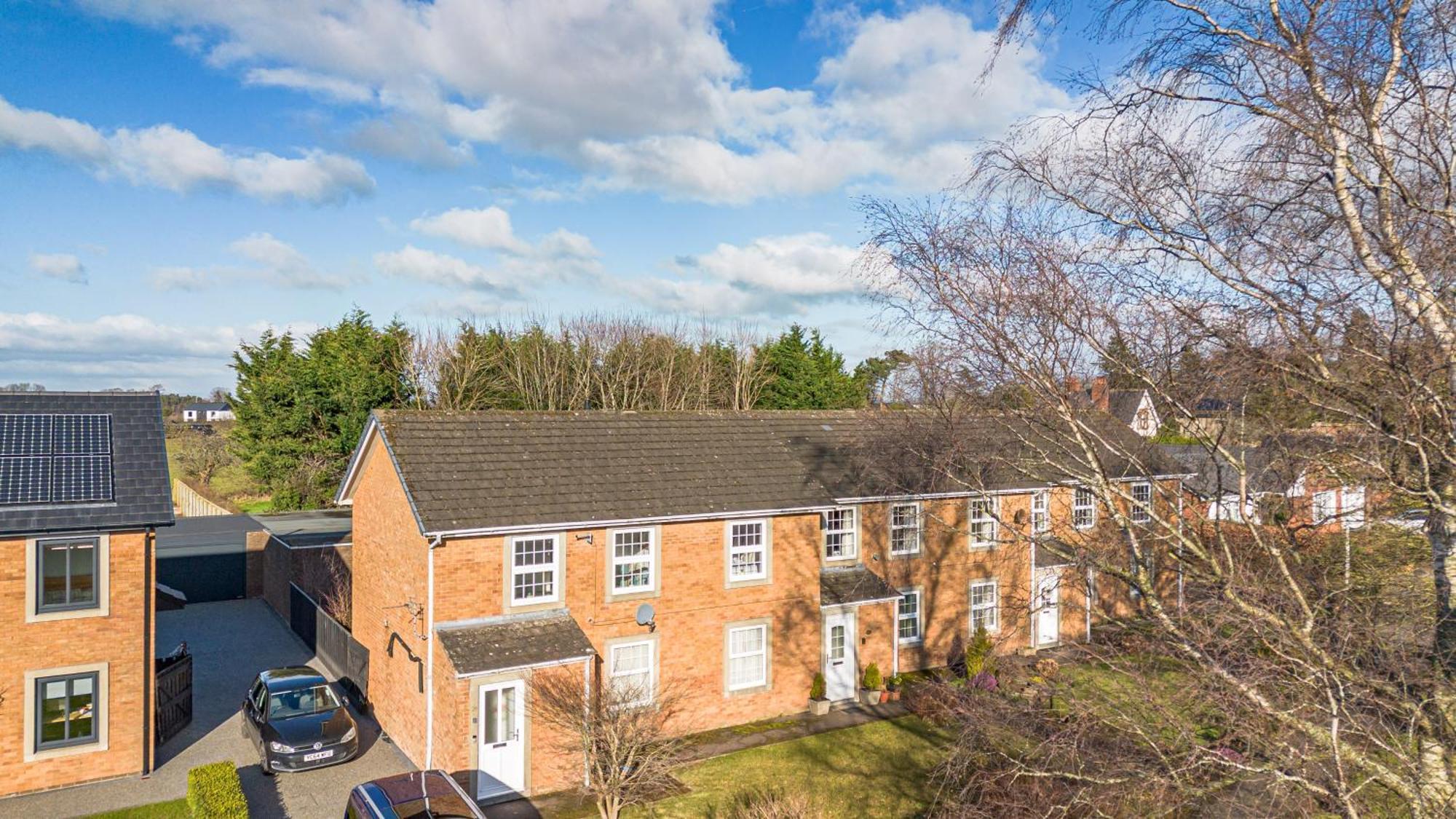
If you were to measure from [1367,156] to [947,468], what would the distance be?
213 inches

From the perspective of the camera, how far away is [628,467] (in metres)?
20.0

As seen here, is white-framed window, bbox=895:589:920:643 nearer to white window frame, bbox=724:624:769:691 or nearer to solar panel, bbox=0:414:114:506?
white window frame, bbox=724:624:769:691

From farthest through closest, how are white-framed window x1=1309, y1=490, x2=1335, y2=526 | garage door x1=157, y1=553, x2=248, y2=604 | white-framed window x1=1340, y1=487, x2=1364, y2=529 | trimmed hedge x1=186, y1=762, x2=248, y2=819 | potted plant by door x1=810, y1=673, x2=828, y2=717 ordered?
garage door x1=157, y1=553, x2=248, y2=604 → potted plant by door x1=810, y1=673, x2=828, y2=717 → trimmed hedge x1=186, y1=762, x2=248, y2=819 → white-framed window x1=1309, y1=490, x2=1335, y2=526 → white-framed window x1=1340, y1=487, x2=1364, y2=529

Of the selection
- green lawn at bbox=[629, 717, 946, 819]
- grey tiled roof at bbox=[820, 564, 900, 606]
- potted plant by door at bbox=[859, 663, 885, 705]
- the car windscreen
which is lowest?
green lawn at bbox=[629, 717, 946, 819]

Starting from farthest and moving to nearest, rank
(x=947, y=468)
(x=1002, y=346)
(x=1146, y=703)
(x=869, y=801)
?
(x=869, y=801) → (x=947, y=468) → (x=1002, y=346) → (x=1146, y=703)

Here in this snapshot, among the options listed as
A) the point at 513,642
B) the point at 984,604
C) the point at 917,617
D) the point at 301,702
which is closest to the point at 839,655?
the point at 917,617

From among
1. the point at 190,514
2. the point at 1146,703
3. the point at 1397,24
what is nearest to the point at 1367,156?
the point at 1397,24

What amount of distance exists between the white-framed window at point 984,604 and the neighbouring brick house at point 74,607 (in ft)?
67.3

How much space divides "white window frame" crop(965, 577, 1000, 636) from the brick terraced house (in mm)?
176

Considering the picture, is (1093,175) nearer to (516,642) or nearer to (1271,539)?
(1271,539)

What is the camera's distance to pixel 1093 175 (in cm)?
→ 823

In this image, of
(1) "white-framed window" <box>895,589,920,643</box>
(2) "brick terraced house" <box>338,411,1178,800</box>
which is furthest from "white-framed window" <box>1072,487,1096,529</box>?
(1) "white-framed window" <box>895,589,920,643</box>

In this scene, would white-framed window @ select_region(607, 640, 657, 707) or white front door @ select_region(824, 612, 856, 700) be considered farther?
white front door @ select_region(824, 612, 856, 700)

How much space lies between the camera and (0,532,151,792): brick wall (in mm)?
15352
